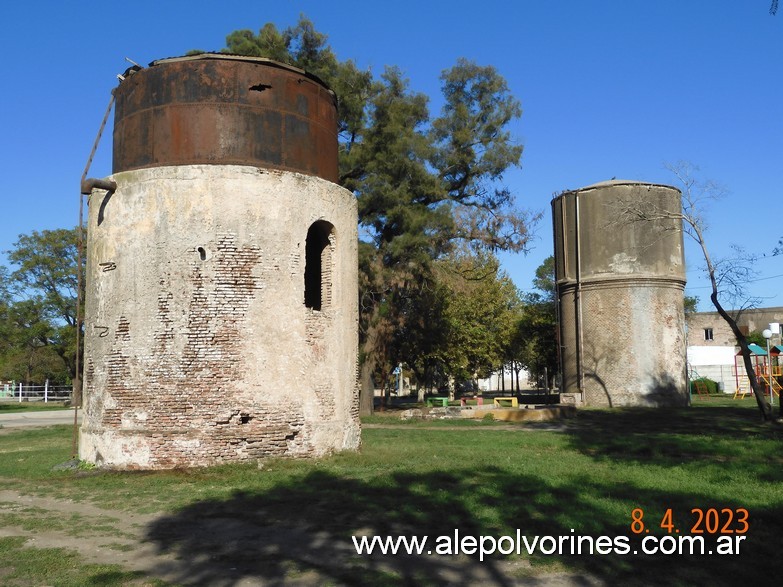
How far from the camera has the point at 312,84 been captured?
14.2 m

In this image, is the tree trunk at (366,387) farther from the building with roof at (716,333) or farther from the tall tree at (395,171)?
the building with roof at (716,333)

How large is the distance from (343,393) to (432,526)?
606cm

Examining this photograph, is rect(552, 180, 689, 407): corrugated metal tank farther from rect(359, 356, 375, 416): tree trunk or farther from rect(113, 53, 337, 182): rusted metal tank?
rect(113, 53, 337, 182): rusted metal tank

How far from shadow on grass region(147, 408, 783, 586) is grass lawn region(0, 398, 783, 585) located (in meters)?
0.03

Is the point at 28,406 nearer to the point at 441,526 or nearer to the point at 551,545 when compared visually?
the point at 441,526

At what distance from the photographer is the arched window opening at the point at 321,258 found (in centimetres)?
1409

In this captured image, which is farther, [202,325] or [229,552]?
[202,325]

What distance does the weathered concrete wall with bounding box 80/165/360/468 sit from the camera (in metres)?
12.0

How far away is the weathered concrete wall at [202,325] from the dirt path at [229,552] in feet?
9.74

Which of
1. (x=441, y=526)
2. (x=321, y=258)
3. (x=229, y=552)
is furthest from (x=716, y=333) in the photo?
(x=229, y=552)

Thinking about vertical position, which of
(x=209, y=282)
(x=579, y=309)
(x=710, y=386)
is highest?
(x=579, y=309)

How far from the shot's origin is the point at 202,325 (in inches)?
478

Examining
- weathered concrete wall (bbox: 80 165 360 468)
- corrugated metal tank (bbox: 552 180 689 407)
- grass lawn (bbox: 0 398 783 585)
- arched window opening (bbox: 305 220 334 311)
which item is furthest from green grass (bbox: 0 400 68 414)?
weathered concrete wall (bbox: 80 165 360 468)

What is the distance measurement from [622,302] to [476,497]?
22835 mm
